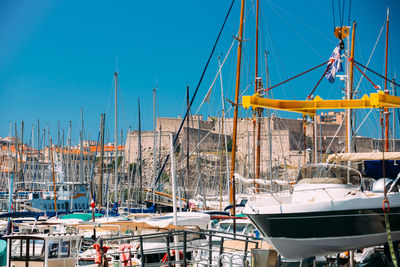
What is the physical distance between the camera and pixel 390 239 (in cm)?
1131

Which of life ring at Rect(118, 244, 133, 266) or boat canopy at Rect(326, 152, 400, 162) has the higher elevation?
boat canopy at Rect(326, 152, 400, 162)

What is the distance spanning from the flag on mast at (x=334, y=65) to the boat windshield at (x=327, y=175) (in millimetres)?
5894

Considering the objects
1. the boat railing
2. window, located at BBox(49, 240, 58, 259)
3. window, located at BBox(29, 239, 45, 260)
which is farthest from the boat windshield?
window, located at BBox(29, 239, 45, 260)

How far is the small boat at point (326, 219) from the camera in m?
11.3

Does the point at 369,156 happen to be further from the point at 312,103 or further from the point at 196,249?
the point at 196,249

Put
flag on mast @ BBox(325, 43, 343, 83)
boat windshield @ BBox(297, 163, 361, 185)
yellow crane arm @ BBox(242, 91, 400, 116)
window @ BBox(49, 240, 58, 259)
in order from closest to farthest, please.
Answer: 1. boat windshield @ BBox(297, 163, 361, 185)
2. yellow crane arm @ BBox(242, 91, 400, 116)
3. window @ BBox(49, 240, 58, 259)
4. flag on mast @ BBox(325, 43, 343, 83)

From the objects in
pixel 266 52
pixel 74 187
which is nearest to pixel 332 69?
pixel 266 52

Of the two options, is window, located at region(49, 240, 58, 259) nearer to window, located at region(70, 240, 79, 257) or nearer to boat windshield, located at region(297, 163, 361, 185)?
Answer: window, located at region(70, 240, 79, 257)

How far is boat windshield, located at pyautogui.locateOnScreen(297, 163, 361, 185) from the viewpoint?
12.3 metres

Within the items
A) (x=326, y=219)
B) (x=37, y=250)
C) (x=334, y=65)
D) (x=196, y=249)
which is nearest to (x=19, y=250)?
(x=37, y=250)

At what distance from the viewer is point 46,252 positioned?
47.4ft

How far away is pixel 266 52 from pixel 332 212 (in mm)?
21942

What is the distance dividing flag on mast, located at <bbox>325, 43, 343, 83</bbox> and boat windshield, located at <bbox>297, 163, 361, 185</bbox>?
5894 millimetres

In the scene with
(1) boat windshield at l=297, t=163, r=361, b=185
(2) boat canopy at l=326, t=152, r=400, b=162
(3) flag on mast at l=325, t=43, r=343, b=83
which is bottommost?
(1) boat windshield at l=297, t=163, r=361, b=185
